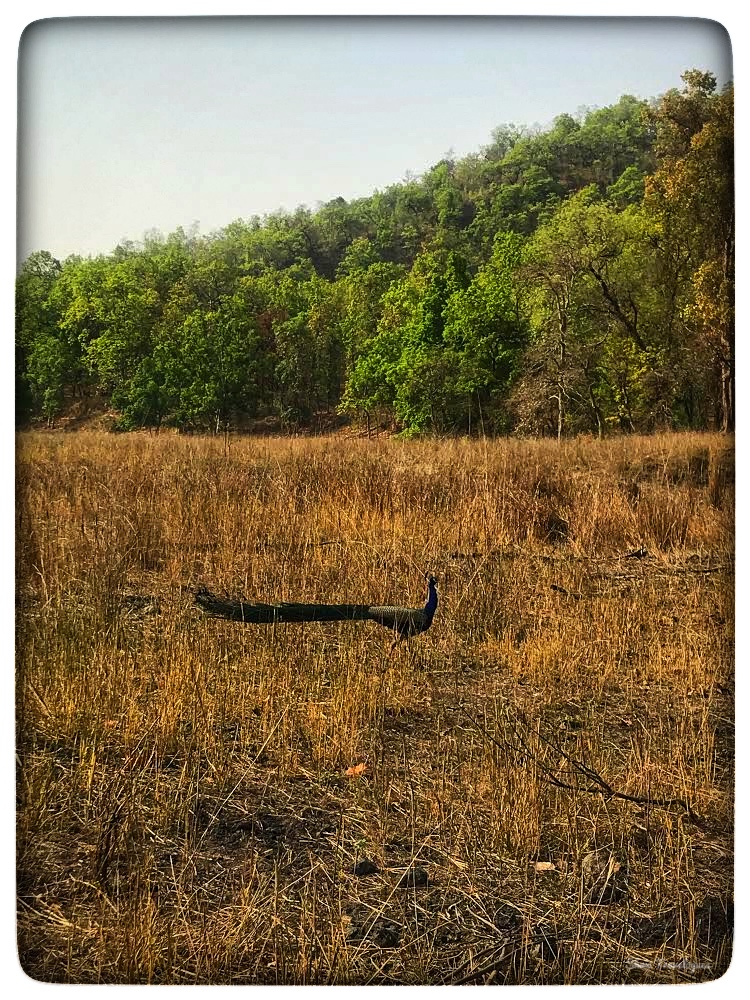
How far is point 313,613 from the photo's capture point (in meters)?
4.14

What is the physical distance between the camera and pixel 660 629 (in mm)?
4492

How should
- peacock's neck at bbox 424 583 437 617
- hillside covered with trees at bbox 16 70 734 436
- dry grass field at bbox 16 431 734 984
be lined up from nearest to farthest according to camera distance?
dry grass field at bbox 16 431 734 984
hillside covered with trees at bbox 16 70 734 436
peacock's neck at bbox 424 583 437 617

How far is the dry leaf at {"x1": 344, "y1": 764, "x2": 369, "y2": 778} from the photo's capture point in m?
3.15

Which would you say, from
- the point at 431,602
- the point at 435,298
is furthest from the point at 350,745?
the point at 435,298

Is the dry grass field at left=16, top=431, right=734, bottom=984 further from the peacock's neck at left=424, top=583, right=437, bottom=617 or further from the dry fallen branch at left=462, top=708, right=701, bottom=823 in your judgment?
the peacock's neck at left=424, top=583, right=437, bottom=617

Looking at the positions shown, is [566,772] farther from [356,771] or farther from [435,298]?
[435,298]

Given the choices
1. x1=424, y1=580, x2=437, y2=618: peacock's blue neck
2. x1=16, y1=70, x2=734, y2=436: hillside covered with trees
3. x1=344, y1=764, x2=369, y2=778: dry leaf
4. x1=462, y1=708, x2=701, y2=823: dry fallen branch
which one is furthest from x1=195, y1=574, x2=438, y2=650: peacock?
x1=16, y1=70, x2=734, y2=436: hillside covered with trees

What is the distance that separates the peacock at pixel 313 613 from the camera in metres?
4.13

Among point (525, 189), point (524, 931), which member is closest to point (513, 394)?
point (525, 189)

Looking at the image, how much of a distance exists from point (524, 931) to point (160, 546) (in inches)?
141

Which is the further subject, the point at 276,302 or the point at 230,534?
the point at 230,534

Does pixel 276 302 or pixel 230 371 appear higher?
pixel 276 302

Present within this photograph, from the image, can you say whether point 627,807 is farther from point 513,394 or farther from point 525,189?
point 513,394

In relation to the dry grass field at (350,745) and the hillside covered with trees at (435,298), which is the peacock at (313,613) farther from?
the hillside covered with trees at (435,298)
